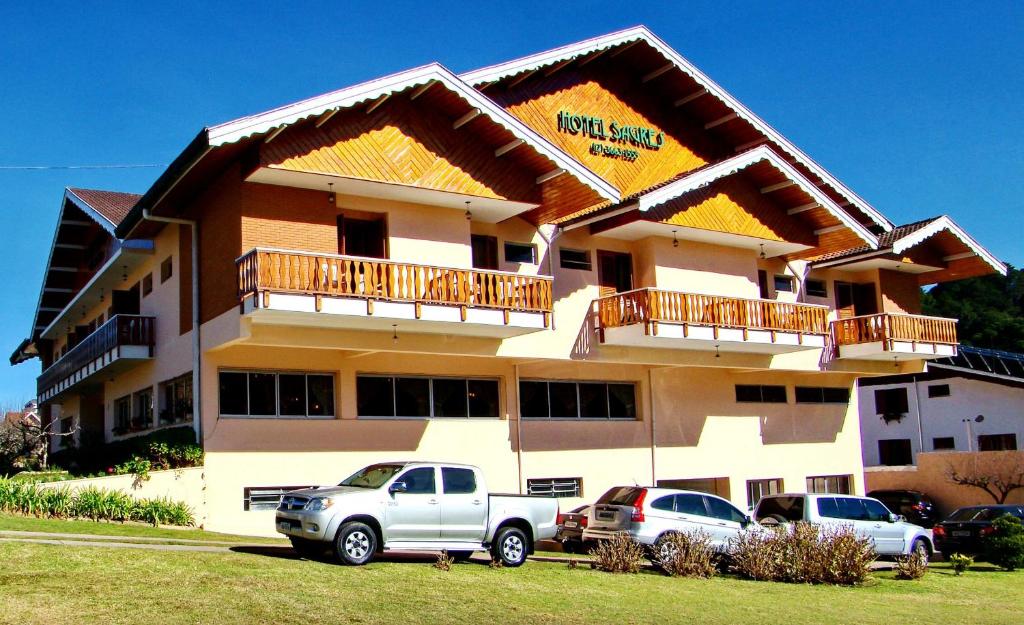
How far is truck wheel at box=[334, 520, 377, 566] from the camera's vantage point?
625 inches

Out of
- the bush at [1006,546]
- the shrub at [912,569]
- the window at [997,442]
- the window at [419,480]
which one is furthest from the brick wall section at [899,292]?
the window at [419,480]

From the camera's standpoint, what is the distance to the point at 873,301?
3231 centimetres

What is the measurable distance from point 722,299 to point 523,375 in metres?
5.26

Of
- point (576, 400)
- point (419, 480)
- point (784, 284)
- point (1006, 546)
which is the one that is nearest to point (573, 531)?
point (419, 480)

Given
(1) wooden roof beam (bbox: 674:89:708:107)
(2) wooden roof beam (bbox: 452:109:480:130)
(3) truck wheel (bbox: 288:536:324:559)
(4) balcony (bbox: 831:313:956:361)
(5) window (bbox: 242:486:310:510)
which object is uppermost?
(1) wooden roof beam (bbox: 674:89:708:107)

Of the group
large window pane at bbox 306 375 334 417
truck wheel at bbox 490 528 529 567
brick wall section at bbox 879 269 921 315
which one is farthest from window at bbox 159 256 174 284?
brick wall section at bbox 879 269 921 315

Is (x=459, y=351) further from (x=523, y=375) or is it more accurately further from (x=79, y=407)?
(x=79, y=407)

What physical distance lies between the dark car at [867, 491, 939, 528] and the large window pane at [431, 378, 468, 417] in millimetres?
16820

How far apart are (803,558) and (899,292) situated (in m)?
16.6

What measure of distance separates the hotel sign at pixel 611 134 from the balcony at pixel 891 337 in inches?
304

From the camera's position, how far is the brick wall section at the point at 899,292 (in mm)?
32281

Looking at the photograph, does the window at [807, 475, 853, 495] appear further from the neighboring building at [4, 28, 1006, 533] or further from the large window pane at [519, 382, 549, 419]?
the large window pane at [519, 382, 549, 419]

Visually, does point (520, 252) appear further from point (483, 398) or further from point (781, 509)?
point (781, 509)

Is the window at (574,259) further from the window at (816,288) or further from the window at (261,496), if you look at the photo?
the window at (261,496)
